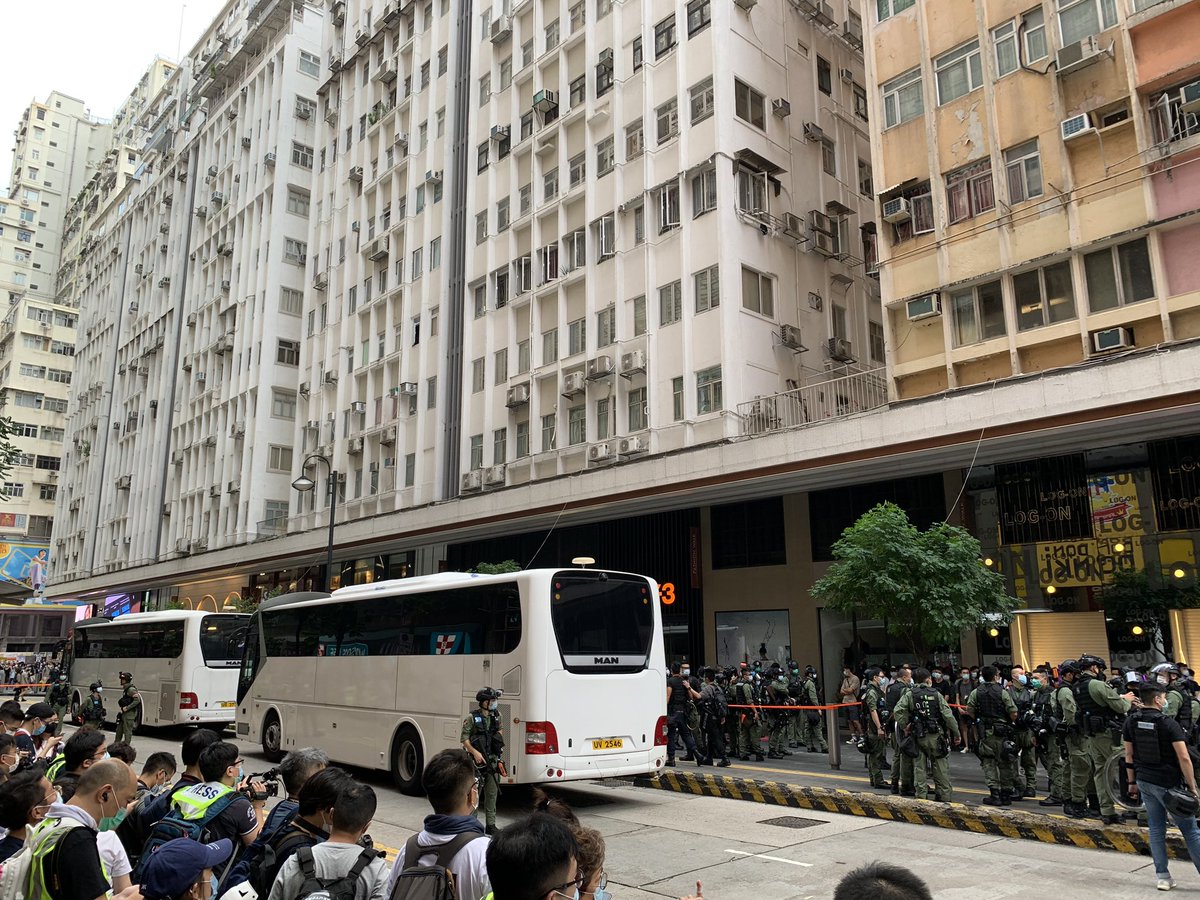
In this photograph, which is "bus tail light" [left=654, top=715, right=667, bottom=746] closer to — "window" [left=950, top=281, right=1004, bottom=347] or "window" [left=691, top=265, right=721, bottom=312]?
"window" [left=950, top=281, right=1004, bottom=347]

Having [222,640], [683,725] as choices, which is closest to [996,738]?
[683,725]

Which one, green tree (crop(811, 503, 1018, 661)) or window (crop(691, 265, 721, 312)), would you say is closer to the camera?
green tree (crop(811, 503, 1018, 661))

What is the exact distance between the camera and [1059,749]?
11.8 m

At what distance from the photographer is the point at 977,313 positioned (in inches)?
750

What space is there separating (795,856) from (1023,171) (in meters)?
15.0

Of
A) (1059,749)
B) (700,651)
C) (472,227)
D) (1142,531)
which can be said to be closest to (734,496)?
(700,651)

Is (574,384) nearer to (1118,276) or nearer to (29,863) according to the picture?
(1118,276)

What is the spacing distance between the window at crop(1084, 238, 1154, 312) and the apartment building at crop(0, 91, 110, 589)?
226ft

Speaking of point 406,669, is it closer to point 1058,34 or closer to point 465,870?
point 465,870

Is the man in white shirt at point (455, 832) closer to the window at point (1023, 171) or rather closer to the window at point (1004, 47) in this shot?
the window at point (1023, 171)

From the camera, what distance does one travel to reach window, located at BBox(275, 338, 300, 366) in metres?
46.5

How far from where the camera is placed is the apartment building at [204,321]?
153ft

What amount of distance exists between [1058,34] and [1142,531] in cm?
987

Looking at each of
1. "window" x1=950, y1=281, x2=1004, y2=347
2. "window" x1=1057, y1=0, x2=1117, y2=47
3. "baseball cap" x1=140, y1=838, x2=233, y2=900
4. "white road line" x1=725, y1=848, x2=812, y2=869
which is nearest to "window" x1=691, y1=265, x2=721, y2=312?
"window" x1=950, y1=281, x2=1004, y2=347
